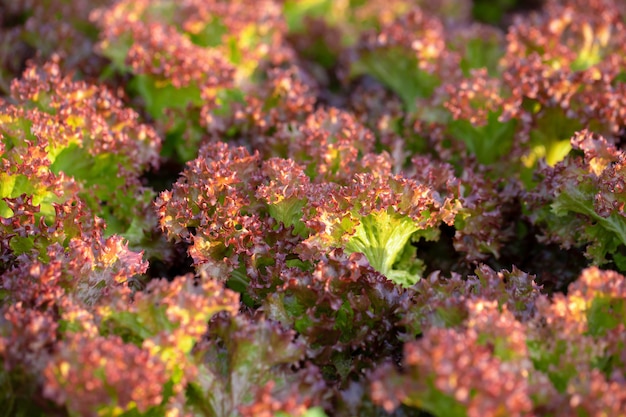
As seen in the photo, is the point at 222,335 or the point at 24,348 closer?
the point at 24,348

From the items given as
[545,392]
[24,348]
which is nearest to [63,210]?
[24,348]

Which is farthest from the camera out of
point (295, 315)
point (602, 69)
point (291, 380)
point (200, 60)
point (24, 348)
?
point (200, 60)

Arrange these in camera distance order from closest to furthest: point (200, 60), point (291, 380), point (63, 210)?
point (291, 380)
point (63, 210)
point (200, 60)

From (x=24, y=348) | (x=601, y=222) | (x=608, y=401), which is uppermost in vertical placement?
(x=601, y=222)

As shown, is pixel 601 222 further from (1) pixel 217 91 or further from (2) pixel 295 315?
(1) pixel 217 91

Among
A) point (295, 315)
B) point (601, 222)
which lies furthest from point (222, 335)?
point (601, 222)

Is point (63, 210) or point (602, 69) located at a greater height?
point (602, 69)
